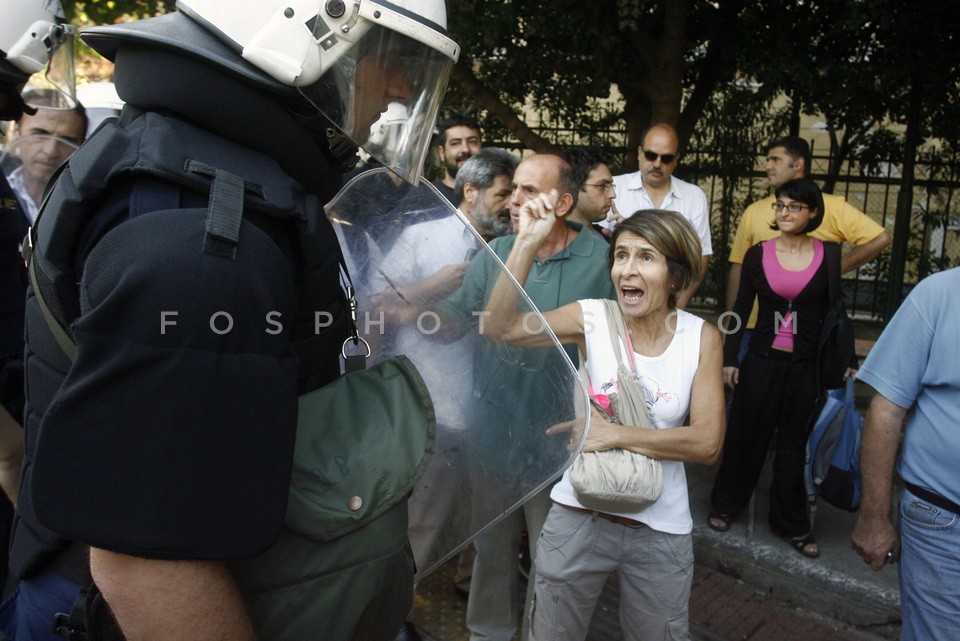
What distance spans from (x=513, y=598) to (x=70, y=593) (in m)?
2.45

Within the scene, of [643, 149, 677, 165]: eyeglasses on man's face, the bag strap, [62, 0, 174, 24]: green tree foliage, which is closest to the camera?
the bag strap

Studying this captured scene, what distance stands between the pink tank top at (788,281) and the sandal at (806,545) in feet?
3.05

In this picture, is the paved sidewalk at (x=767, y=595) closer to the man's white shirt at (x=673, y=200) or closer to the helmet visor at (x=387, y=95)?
the man's white shirt at (x=673, y=200)

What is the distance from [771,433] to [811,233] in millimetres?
1182

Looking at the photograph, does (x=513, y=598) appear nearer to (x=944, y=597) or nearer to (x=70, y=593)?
(x=944, y=597)

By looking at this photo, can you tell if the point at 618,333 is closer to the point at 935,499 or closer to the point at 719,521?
the point at 935,499

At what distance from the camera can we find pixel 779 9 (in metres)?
6.01

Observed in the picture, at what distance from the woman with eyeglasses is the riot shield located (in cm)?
302

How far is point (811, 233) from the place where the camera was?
4.66 m

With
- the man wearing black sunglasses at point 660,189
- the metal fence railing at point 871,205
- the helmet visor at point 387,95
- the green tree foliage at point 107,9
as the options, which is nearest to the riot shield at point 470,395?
the helmet visor at point 387,95

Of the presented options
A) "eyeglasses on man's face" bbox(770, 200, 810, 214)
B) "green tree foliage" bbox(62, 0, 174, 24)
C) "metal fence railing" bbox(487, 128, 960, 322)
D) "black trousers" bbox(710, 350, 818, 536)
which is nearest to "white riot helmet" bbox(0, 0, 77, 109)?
"eyeglasses on man's face" bbox(770, 200, 810, 214)

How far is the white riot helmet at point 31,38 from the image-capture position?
2.43 metres

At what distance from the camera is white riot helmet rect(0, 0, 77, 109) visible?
95.7 inches

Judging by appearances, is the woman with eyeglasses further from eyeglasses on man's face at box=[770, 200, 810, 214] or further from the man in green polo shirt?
the man in green polo shirt
